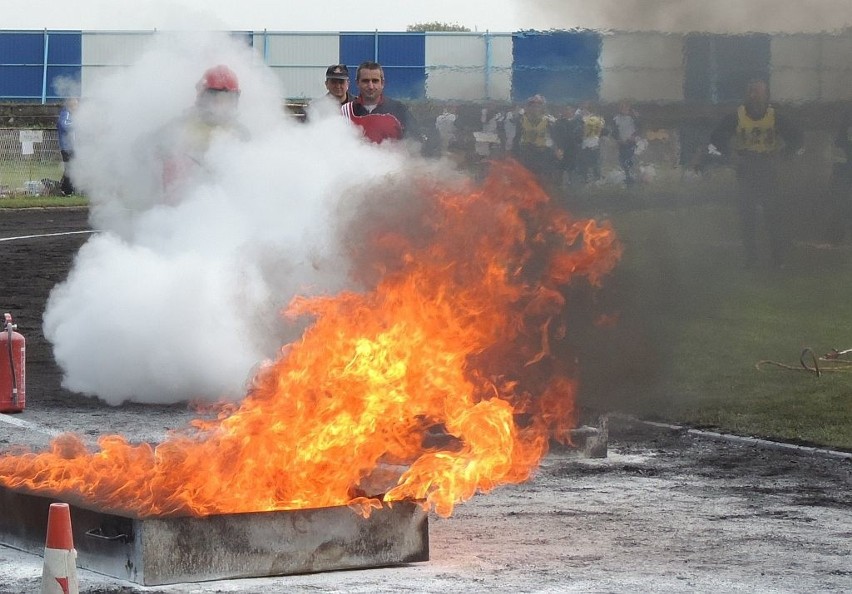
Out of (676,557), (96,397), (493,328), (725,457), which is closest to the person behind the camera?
(676,557)

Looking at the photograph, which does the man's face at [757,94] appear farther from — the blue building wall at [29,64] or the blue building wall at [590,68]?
the blue building wall at [29,64]

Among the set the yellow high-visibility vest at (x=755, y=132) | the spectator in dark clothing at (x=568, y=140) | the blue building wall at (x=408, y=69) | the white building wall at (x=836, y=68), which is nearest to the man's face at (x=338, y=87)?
the blue building wall at (x=408, y=69)

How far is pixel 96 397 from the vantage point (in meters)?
12.2

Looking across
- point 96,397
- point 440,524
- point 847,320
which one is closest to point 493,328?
point 440,524

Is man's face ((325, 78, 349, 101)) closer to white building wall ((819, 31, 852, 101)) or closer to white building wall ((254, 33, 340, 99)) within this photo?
white building wall ((819, 31, 852, 101))

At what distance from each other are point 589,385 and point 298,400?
128 inches

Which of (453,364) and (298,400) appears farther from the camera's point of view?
(453,364)

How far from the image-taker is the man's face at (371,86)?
516 inches

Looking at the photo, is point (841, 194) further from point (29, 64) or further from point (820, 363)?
point (29, 64)

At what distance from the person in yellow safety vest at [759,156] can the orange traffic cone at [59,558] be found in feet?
13.3

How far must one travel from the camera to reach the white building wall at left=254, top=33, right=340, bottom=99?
36.3 meters

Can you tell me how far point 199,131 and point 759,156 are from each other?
16.1ft

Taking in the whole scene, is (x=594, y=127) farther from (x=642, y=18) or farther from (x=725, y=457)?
(x=725, y=457)

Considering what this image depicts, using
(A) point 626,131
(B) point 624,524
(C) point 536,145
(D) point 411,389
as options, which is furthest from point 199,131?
(B) point 624,524
